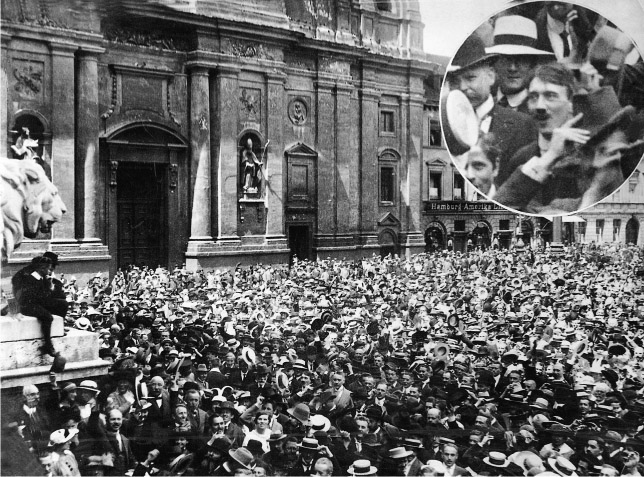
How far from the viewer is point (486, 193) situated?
12.9 m

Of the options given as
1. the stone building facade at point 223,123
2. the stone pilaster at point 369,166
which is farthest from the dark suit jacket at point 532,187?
the stone pilaster at point 369,166

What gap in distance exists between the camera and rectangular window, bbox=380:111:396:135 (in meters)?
18.2

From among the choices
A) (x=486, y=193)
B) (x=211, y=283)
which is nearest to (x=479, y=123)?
(x=486, y=193)

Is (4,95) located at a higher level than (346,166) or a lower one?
higher

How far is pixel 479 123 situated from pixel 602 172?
2.33 m

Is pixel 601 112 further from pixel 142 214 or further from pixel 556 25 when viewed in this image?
pixel 142 214

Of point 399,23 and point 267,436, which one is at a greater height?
point 399,23

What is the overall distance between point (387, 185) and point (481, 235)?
382 centimetres

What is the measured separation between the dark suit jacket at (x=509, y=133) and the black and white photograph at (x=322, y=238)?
4cm

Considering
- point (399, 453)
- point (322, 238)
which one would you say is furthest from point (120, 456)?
point (322, 238)

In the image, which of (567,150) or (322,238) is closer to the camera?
(567,150)

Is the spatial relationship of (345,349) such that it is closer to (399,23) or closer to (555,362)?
(555,362)

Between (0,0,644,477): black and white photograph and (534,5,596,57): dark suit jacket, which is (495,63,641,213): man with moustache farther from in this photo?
(534,5,596,57): dark suit jacket

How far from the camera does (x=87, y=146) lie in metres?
14.1
